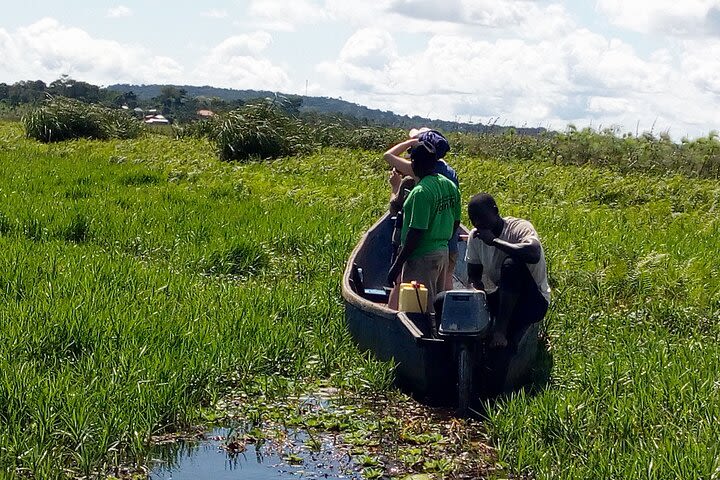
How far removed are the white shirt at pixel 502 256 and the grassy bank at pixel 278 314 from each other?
2.55ft

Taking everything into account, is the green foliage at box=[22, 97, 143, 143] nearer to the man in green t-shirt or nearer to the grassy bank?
the grassy bank

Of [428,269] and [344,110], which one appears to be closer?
[428,269]

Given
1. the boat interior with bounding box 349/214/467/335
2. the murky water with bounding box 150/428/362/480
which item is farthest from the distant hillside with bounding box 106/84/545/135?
the murky water with bounding box 150/428/362/480

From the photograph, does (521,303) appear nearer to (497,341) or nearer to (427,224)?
(497,341)

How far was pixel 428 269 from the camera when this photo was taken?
6551 mm

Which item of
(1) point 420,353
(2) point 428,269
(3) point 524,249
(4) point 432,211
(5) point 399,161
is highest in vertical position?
(5) point 399,161

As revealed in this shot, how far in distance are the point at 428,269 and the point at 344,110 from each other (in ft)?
366

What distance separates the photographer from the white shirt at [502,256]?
Result: 5.76 metres

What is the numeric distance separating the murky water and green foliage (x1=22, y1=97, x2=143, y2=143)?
2243 cm

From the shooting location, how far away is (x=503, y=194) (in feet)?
47.6

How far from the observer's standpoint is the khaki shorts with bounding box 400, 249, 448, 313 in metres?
6.52

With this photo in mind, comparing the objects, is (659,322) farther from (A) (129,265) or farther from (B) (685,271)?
(A) (129,265)

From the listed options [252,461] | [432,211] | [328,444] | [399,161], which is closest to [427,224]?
[432,211]

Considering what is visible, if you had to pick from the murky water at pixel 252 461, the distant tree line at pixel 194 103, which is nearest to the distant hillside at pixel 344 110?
the distant tree line at pixel 194 103
